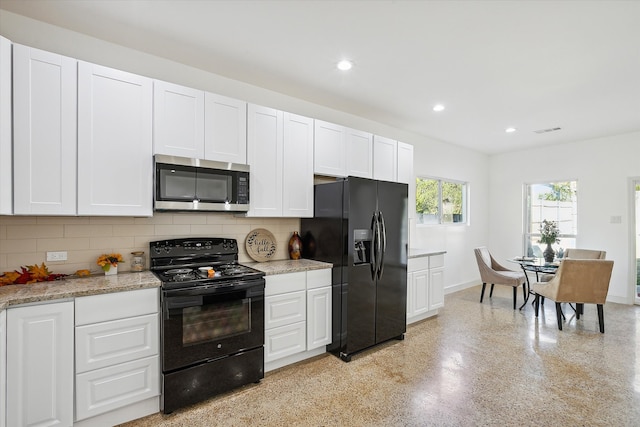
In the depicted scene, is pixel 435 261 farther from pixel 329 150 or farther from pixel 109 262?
pixel 109 262

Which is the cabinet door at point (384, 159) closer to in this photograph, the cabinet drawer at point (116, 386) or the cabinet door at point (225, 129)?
the cabinet door at point (225, 129)

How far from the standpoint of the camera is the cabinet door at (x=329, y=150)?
3.47 m

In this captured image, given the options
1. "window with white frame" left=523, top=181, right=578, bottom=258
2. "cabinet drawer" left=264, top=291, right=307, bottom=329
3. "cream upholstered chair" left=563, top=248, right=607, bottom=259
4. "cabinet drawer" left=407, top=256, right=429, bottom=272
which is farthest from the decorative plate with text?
"window with white frame" left=523, top=181, right=578, bottom=258

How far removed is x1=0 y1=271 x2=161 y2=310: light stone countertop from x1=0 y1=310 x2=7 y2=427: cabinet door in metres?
0.08

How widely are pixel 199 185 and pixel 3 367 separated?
158 centimetres

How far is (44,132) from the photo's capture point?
6.84ft

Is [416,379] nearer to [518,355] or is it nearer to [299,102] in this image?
[518,355]

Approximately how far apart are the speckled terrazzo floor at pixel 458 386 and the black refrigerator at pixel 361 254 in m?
0.26

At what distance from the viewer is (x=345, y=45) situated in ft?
8.49

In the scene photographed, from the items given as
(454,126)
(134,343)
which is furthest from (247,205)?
(454,126)

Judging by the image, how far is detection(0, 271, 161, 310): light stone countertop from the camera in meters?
1.84

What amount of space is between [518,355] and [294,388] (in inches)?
90.7

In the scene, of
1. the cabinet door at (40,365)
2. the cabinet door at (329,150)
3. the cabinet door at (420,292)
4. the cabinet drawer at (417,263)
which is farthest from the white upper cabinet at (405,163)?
the cabinet door at (40,365)

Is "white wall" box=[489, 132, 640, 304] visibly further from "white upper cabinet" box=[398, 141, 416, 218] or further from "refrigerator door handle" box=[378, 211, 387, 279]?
"refrigerator door handle" box=[378, 211, 387, 279]
